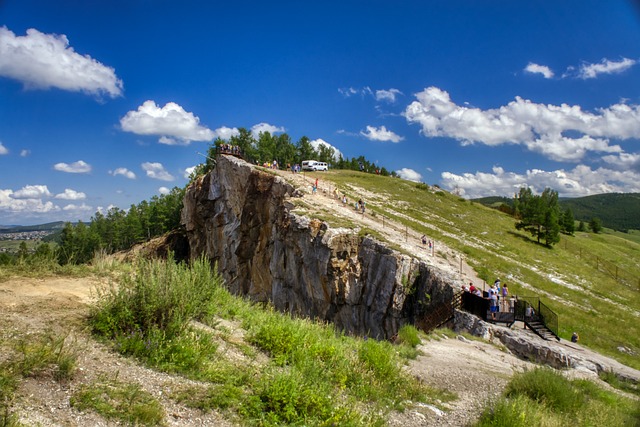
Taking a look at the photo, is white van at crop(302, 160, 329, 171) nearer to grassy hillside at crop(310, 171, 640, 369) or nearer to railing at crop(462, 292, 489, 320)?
grassy hillside at crop(310, 171, 640, 369)

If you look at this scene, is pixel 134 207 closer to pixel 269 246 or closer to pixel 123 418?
pixel 269 246

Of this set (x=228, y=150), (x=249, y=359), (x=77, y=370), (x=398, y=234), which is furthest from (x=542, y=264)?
(x=228, y=150)

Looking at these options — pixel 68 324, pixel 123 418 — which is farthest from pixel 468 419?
pixel 68 324

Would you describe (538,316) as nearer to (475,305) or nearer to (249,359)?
(475,305)

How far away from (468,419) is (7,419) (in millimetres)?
7410

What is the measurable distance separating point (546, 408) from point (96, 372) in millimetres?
8364

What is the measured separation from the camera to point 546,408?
6.99m

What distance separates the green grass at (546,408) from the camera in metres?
6.16

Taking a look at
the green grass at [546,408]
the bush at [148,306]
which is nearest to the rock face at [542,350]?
the green grass at [546,408]

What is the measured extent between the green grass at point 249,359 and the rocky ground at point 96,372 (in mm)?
288

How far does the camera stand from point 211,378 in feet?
21.0

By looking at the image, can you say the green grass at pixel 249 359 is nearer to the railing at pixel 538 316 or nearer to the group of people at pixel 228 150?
the railing at pixel 538 316

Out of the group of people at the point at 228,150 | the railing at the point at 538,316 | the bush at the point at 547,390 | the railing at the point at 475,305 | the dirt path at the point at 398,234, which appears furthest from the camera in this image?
the group of people at the point at 228,150

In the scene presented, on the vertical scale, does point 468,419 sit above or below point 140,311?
below
